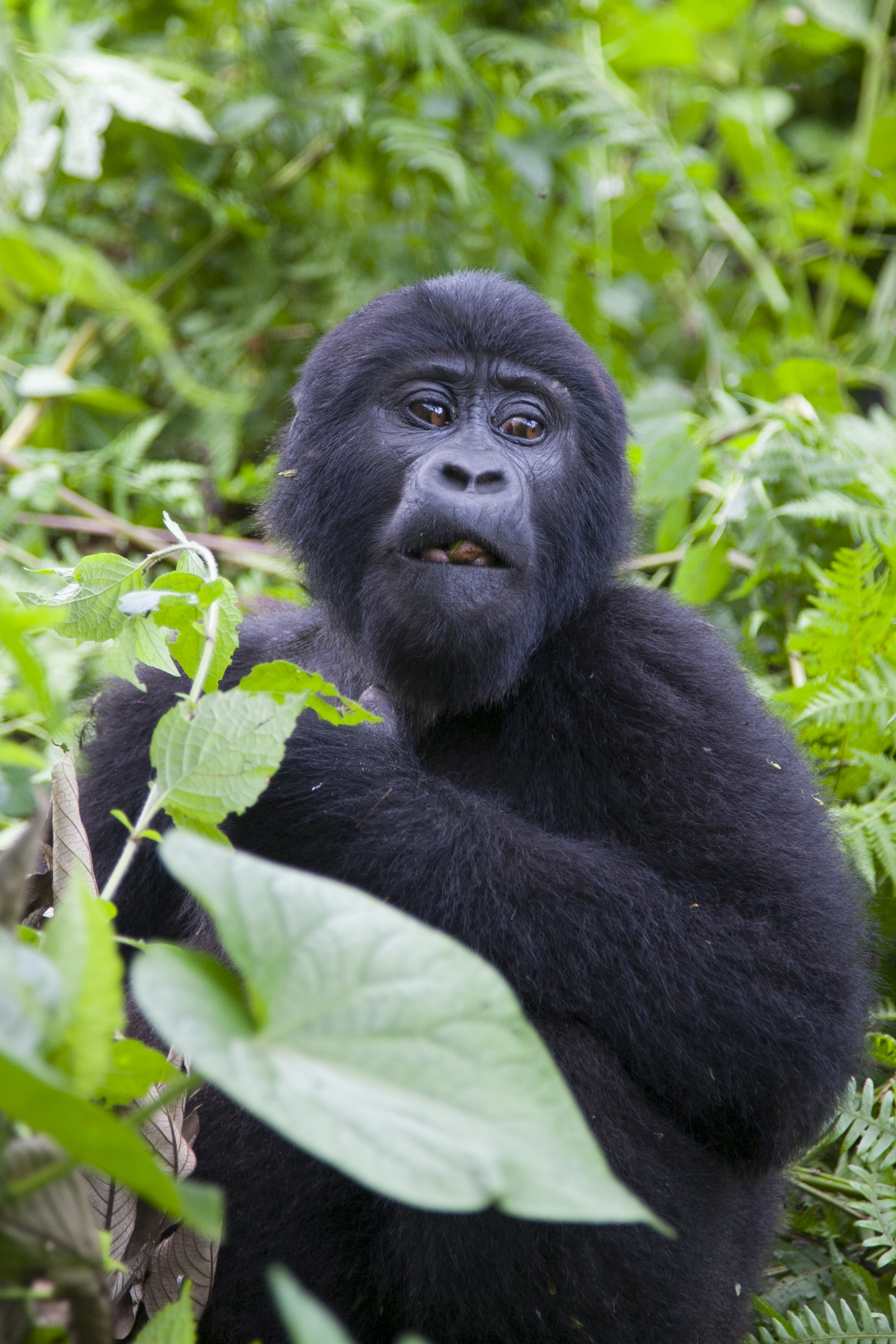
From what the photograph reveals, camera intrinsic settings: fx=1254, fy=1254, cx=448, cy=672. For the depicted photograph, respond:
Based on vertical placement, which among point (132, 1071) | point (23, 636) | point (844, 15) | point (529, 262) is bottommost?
point (529, 262)

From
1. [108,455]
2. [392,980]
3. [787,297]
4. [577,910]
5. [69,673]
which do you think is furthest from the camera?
[787,297]

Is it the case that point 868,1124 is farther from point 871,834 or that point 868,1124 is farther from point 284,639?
point 284,639

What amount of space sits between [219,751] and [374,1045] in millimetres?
665

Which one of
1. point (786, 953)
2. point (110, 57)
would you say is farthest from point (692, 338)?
point (786, 953)

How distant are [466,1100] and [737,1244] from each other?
66.2 inches

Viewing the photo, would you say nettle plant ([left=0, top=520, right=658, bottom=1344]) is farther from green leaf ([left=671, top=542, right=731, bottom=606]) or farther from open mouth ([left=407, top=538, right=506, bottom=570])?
green leaf ([left=671, top=542, right=731, bottom=606])

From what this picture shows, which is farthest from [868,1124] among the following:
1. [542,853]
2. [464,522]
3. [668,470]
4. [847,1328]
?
[668,470]

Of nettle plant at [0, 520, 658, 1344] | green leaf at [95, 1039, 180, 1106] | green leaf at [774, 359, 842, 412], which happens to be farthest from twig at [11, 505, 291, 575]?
nettle plant at [0, 520, 658, 1344]

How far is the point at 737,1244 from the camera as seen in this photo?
243cm

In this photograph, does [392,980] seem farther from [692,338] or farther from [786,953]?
[692,338]

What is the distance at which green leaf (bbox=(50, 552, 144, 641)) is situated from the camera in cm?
194

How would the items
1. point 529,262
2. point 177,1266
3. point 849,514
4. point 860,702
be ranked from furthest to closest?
point 529,262 < point 849,514 < point 860,702 < point 177,1266

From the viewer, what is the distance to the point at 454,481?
2652 millimetres

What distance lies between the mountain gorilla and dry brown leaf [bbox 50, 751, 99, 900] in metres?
0.44
